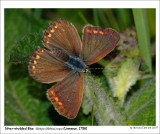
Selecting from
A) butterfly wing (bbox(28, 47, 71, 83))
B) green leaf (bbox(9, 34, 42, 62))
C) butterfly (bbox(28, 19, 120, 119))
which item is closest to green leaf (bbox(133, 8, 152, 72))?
butterfly (bbox(28, 19, 120, 119))

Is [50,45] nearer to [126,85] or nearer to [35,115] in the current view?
[126,85]

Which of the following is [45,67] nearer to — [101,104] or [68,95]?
[68,95]

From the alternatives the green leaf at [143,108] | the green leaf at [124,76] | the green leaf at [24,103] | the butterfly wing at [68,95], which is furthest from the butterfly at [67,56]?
the green leaf at [24,103]

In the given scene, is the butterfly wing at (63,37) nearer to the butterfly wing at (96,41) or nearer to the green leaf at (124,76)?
the butterfly wing at (96,41)

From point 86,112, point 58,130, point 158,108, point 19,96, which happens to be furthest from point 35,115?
point 158,108

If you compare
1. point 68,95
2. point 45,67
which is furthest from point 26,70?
point 68,95
